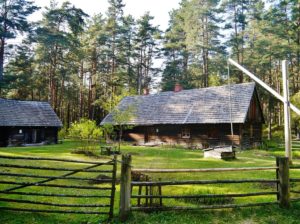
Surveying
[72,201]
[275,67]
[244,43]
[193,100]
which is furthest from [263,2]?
[72,201]

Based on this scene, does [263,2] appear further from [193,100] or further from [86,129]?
[86,129]

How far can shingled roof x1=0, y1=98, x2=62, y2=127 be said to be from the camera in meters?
25.4

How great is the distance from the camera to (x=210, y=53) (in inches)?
1518

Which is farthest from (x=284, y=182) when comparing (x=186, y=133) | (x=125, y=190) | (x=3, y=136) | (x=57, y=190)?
(x=3, y=136)

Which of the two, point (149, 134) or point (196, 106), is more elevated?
point (196, 106)

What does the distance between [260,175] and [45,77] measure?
38109mm

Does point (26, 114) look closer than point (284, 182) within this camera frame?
No

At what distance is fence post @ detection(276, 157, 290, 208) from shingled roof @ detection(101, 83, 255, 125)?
52.3 ft

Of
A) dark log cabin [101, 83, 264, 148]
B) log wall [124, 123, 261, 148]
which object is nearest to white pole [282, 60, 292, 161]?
dark log cabin [101, 83, 264, 148]

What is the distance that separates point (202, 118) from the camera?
24.7 metres

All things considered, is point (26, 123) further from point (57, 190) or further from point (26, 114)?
point (57, 190)

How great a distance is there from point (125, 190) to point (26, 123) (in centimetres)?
2368

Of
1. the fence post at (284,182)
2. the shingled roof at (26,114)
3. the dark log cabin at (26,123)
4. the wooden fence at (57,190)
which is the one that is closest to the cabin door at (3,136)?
the dark log cabin at (26,123)

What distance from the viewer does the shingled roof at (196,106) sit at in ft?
77.5
